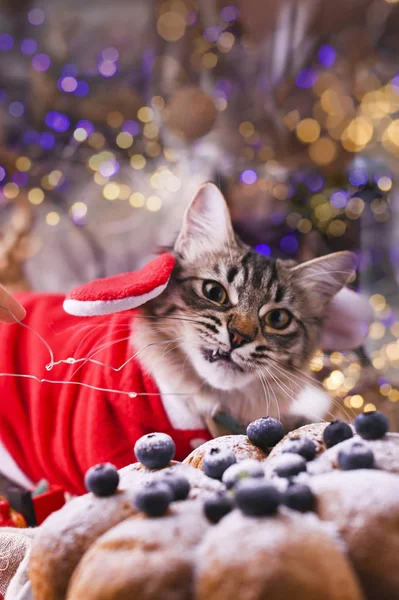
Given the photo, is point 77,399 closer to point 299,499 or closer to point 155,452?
point 155,452

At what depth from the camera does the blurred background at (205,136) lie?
1.30 m

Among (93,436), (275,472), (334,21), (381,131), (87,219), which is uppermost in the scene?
(334,21)

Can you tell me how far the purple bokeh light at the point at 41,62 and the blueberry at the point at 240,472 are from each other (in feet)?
6.68

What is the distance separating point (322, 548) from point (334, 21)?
1689 mm

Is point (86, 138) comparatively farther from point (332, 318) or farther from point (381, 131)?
point (332, 318)

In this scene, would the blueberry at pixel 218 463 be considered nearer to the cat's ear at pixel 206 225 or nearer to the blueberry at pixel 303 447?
the blueberry at pixel 303 447

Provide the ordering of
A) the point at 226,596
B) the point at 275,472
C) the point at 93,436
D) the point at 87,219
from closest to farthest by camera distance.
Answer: the point at 226,596, the point at 275,472, the point at 93,436, the point at 87,219

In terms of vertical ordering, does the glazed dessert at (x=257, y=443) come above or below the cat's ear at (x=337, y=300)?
below

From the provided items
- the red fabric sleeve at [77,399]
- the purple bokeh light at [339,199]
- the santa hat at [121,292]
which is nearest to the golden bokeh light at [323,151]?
the purple bokeh light at [339,199]

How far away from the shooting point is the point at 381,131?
1535 millimetres

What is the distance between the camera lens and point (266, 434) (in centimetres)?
80

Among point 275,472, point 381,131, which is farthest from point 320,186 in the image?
point 275,472

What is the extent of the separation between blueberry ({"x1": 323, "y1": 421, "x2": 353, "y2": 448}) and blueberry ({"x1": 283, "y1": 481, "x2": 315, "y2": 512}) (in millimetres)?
170

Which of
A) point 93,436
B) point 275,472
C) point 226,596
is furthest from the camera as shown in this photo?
point 93,436
